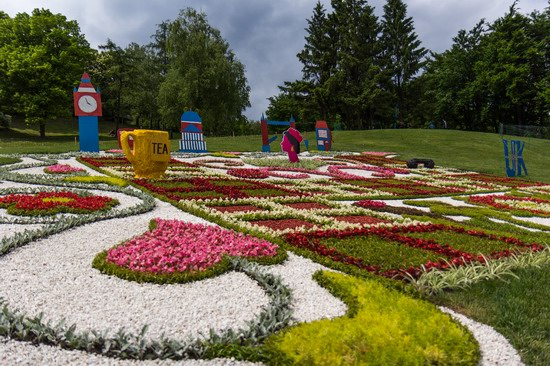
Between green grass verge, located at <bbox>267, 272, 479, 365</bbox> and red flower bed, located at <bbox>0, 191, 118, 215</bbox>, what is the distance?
17.1 feet

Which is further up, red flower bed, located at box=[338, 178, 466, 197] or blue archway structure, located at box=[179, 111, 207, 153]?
blue archway structure, located at box=[179, 111, 207, 153]

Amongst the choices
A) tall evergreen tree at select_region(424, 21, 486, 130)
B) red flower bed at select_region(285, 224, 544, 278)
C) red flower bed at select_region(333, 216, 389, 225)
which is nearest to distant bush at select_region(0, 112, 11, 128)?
red flower bed at select_region(333, 216, 389, 225)

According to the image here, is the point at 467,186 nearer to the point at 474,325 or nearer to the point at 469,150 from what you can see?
the point at 474,325

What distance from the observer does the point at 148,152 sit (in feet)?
37.0

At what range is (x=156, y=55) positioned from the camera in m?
57.2

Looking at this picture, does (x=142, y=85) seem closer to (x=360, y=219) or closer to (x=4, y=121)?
(x=4, y=121)

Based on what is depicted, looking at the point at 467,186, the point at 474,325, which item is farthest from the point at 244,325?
the point at 467,186

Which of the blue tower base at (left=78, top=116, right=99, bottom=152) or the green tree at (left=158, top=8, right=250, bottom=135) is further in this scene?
the green tree at (left=158, top=8, right=250, bottom=135)

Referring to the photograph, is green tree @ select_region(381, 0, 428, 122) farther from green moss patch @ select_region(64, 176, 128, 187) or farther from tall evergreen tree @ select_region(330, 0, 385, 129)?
green moss patch @ select_region(64, 176, 128, 187)

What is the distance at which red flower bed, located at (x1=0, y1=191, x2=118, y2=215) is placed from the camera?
21.8 ft

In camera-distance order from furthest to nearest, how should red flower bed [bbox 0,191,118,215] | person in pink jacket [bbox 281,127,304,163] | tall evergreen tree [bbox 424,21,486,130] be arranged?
tall evergreen tree [bbox 424,21,486,130] → person in pink jacket [bbox 281,127,304,163] → red flower bed [bbox 0,191,118,215]

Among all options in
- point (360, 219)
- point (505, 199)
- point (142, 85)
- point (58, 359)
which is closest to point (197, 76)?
point (142, 85)

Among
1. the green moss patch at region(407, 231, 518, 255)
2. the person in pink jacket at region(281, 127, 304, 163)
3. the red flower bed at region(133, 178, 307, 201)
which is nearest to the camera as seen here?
the green moss patch at region(407, 231, 518, 255)

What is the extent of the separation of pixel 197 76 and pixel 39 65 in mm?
14226
